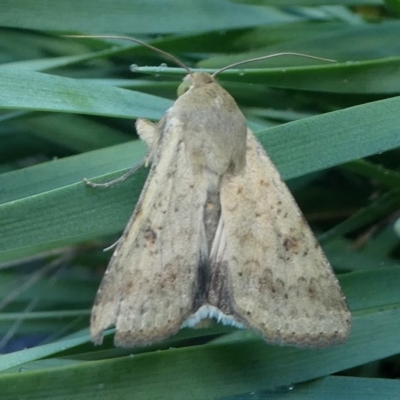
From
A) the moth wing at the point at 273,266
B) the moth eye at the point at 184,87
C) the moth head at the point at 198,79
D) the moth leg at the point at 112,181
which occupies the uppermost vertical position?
the moth eye at the point at 184,87

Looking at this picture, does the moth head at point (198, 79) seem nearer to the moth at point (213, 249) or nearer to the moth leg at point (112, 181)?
the moth at point (213, 249)

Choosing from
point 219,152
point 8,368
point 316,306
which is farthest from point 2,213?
point 316,306

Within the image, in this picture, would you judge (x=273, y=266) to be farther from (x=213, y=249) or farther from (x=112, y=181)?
(x=112, y=181)

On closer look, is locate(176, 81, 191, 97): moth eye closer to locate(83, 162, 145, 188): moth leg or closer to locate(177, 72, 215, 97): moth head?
locate(177, 72, 215, 97): moth head

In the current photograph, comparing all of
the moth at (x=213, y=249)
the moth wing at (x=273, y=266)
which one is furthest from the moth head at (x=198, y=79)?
the moth wing at (x=273, y=266)

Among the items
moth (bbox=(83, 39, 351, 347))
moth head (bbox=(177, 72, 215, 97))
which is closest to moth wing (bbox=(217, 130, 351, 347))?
moth (bbox=(83, 39, 351, 347))

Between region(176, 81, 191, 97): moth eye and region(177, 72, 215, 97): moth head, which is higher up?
region(176, 81, 191, 97): moth eye
